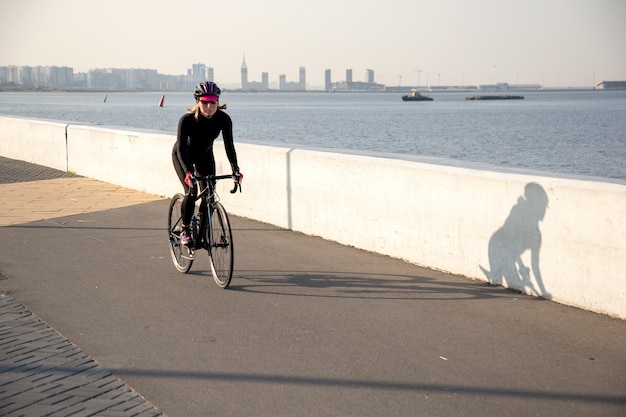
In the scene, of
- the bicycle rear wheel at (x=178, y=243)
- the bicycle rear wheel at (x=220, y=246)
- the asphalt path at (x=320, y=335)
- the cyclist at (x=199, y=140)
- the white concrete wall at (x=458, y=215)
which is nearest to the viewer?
the asphalt path at (x=320, y=335)

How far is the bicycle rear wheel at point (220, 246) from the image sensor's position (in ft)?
24.2

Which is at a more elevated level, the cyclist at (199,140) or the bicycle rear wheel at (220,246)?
the cyclist at (199,140)

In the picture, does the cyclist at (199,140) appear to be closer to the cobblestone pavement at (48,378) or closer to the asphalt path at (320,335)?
the asphalt path at (320,335)

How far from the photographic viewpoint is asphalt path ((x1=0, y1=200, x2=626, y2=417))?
4.71 metres

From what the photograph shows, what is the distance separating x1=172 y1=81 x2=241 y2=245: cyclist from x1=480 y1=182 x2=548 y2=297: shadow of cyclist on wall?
2277mm

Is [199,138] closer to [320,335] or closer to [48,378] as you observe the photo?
[320,335]

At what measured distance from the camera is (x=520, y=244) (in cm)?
717

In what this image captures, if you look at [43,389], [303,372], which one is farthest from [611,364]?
[43,389]

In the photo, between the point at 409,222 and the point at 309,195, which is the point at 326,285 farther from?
the point at 309,195

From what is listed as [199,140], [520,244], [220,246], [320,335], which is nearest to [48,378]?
[320,335]

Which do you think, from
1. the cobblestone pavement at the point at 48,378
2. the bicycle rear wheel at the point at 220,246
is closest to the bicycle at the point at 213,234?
the bicycle rear wheel at the point at 220,246

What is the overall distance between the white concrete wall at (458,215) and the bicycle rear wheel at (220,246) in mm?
1939

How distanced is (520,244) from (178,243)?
Answer: 310cm

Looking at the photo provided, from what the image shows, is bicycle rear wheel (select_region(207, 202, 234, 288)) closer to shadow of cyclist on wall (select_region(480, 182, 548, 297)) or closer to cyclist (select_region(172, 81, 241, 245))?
cyclist (select_region(172, 81, 241, 245))
